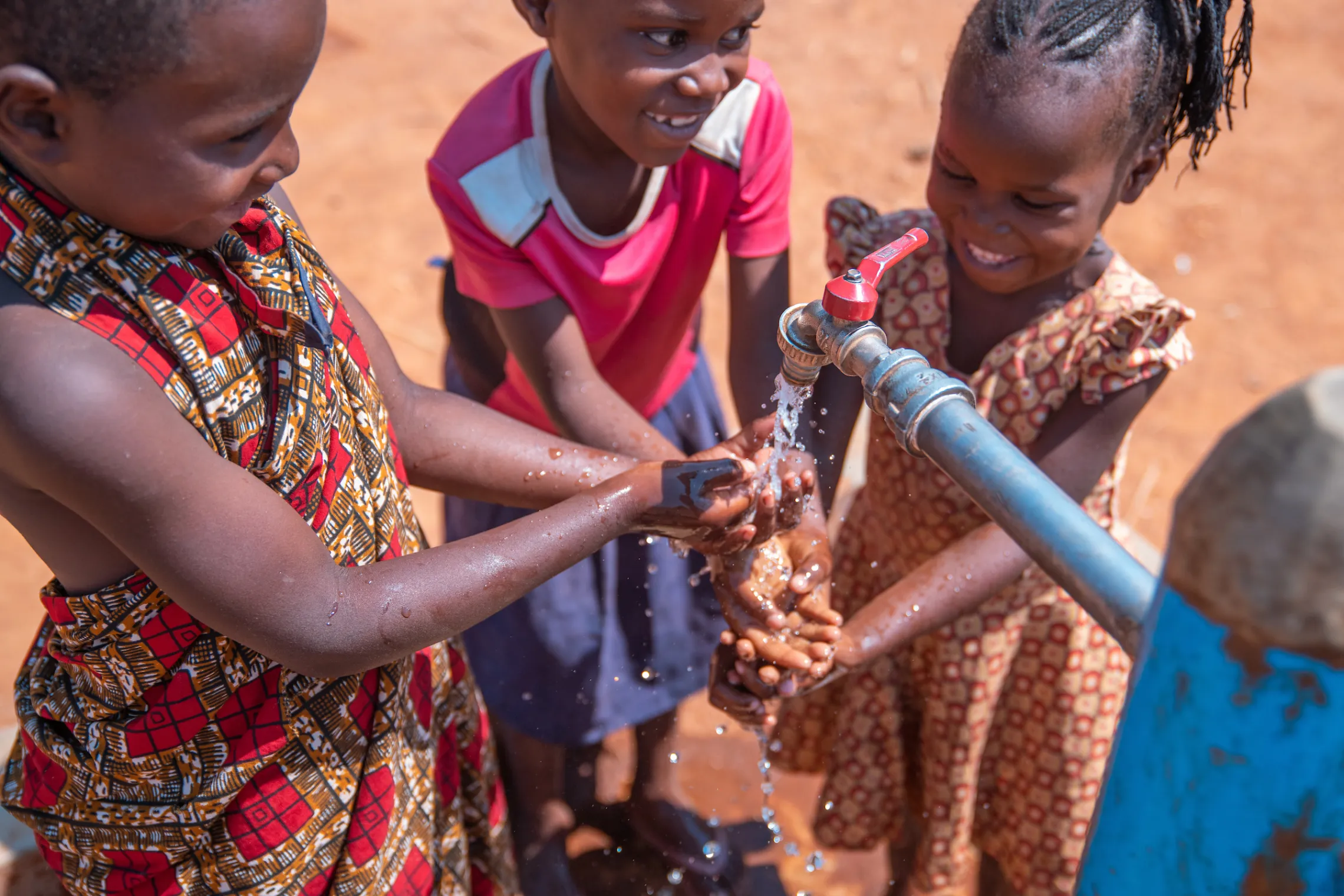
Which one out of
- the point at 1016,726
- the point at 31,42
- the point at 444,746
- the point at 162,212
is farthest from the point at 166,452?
the point at 1016,726

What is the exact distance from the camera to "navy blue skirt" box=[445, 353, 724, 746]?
2.43 meters

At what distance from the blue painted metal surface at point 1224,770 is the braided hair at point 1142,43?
49.6 inches

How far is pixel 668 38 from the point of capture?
179 cm

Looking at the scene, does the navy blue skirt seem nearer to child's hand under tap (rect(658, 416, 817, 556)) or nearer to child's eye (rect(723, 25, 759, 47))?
child's hand under tap (rect(658, 416, 817, 556))

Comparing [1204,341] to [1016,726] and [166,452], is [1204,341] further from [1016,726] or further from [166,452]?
[166,452]

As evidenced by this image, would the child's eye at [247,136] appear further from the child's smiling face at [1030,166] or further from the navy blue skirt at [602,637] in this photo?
the navy blue skirt at [602,637]

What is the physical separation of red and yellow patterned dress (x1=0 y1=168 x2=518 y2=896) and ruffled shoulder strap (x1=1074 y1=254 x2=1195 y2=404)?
112 cm

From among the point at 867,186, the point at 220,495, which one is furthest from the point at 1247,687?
the point at 867,186

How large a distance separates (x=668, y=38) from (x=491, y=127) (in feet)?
1.37

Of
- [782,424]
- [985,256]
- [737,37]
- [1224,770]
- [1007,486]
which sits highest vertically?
[737,37]

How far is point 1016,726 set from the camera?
226cm

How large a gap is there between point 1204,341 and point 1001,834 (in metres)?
2.72

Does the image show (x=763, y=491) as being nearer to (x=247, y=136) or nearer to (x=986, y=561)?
(x=986, y=561)

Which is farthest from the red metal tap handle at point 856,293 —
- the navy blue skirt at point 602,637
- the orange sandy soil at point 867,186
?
the orange sandy soil at point 867,186
